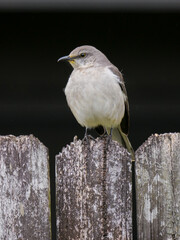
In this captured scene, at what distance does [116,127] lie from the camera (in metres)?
5.59

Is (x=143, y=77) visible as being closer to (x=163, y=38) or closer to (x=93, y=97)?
(x=163, y=38)

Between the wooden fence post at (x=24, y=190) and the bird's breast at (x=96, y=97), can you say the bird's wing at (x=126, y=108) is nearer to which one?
the bird's breast at (x=96, y=97)

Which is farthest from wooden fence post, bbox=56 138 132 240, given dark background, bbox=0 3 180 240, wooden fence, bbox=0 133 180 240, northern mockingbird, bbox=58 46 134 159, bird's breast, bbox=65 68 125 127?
dark background, bbox=0 3 180 240

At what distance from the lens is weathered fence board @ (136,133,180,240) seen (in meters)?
3.08

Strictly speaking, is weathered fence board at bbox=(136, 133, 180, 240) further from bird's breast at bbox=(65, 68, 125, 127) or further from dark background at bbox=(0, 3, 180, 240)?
dark background at bbox=(0, 3, 180, 240)

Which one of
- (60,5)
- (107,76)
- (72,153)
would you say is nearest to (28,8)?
(60,5)

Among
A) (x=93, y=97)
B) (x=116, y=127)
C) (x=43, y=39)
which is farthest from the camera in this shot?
(x=43, y=39)

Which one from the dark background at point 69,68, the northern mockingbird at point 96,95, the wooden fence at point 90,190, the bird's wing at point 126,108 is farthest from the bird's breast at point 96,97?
the wooden fence at point 90,190

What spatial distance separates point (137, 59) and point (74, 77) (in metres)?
1.78

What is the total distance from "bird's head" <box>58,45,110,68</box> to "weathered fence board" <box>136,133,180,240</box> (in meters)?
2.42

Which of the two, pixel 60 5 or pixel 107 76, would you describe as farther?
pixel 60 5

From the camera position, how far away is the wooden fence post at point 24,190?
2990mm

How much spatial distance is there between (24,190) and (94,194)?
14.0 inches

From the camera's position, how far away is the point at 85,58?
5.52 meters
